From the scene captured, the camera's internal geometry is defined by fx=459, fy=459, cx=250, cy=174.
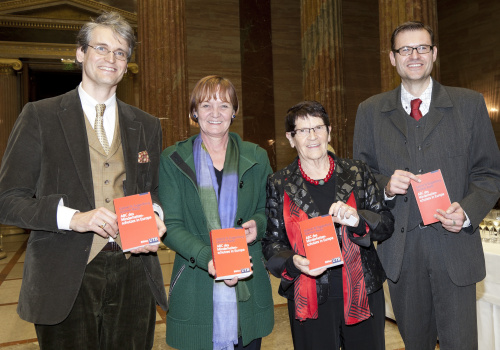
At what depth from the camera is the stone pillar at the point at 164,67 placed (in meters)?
8.48

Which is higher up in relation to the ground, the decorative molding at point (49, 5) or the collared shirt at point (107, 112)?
the decorative molding at point (49, 5)

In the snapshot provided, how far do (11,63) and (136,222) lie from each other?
14580mm

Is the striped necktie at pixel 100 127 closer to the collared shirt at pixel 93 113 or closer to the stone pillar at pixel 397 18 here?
the collared shirt at pixel 93 113

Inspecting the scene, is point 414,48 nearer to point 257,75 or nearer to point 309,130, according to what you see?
point 309,130

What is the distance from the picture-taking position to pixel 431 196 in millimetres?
2523

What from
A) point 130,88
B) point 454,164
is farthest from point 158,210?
point 130,88

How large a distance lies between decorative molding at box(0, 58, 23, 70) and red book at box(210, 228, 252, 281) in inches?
577

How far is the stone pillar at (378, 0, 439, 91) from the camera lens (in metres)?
7.35

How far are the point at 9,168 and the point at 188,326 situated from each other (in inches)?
48.3

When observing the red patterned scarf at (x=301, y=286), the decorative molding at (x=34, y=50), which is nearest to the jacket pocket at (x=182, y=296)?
the red patterned scarf at (x=301, y=286)

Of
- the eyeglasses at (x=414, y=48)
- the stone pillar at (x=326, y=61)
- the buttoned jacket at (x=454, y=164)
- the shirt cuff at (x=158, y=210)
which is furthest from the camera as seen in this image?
the stone pillar at (x=326, y=61)

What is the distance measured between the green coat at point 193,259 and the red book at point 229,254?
204 millimetres

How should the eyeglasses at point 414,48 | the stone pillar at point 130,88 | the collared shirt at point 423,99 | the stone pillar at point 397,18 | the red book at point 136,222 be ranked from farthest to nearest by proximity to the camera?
1. the stone pillar at point 130,88
2. the stone pillar at point 397,18
3. the collared shirt at point 423,99
4. the eyeglasses at point 414,48
5. the red book at point 136,222

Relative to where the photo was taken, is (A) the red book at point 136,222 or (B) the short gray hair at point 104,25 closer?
(A) the red book at point 136,222
